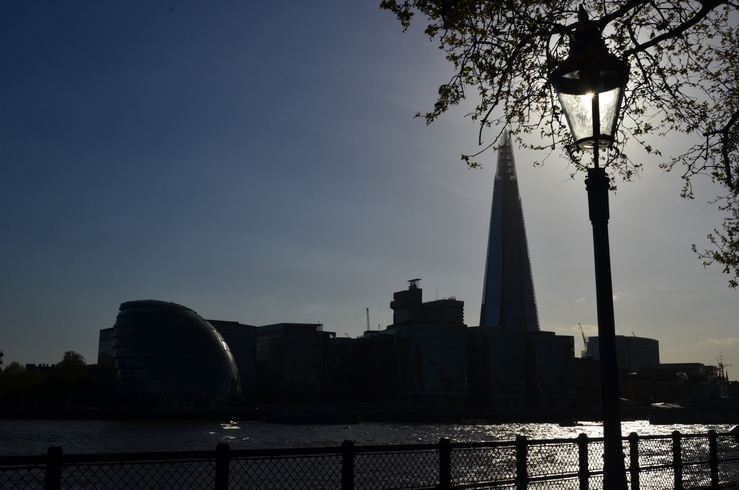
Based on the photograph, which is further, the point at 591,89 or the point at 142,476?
the point at 591,89

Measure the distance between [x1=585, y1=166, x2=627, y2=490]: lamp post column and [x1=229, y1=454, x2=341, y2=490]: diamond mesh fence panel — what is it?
10.6ft

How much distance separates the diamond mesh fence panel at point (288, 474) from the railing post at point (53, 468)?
218 cm

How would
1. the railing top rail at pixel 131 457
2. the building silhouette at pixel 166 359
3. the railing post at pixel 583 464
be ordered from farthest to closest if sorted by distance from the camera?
1. the building silhouette at pixel 166 359
2. the railing post at pixel 583 464
3. the railing top rail at pixel 131 457

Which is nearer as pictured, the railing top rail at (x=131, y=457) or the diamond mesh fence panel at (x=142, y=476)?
the railing top rail at (x=131, y=457)

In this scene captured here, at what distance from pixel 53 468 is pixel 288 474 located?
19.9 m

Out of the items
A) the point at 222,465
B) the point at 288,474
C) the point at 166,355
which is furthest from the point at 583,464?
the point at 166,355

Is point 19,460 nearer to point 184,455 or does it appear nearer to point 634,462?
point 184,455

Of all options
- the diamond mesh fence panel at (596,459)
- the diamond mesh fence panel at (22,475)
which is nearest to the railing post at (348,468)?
the diamond mesh fence panel at (22,475)

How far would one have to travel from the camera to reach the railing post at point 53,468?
23.7ft

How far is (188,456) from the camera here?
831 centimetres

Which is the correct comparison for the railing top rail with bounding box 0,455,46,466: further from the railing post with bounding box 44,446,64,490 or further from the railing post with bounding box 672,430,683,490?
→ the railing post with bounding box 672,430,683,490

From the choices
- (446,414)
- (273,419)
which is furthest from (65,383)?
(446,414)

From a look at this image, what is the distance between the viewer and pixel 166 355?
618 feet

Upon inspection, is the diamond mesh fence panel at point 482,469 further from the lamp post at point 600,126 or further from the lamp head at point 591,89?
the lamp head at point 591,89
